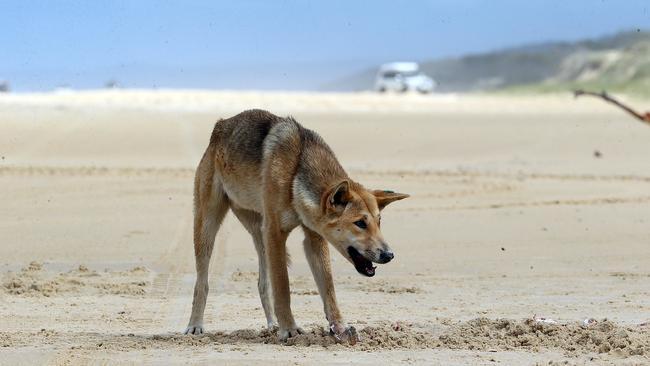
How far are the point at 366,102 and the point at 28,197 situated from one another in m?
21.5

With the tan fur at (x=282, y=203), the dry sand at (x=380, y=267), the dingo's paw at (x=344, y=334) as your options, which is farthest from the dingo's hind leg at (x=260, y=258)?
the dingo's paw at (x=344, y=334)

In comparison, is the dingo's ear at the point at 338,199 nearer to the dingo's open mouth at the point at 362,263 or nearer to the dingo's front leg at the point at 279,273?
the dingo's open mouth at the point at 362,263

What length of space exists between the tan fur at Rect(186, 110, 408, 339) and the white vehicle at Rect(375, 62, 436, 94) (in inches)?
1723

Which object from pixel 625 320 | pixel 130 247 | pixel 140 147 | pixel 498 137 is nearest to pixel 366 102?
pixel 498 137

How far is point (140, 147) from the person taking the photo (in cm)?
2366

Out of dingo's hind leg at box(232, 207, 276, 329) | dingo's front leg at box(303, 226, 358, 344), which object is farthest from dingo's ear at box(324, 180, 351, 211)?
dingo's hind leg at box(232, 207, 276, 329)

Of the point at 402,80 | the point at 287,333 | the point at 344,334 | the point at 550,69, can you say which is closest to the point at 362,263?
the point at 344,334

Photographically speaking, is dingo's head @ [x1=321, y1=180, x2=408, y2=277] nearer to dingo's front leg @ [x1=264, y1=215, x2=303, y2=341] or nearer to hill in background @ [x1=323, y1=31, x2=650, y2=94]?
dingo's front leg @ [x1=264, y1=215, x2=303, y2=341]

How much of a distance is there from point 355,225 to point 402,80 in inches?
1829

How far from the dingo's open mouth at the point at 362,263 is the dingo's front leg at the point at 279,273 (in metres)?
0.77

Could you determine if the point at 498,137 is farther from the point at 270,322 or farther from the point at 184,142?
the point at 270,322

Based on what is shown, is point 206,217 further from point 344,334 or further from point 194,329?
point 344,334

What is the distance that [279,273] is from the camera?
8719 mm

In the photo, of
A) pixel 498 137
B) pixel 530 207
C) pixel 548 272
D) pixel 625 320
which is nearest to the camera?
pixel 625 320
